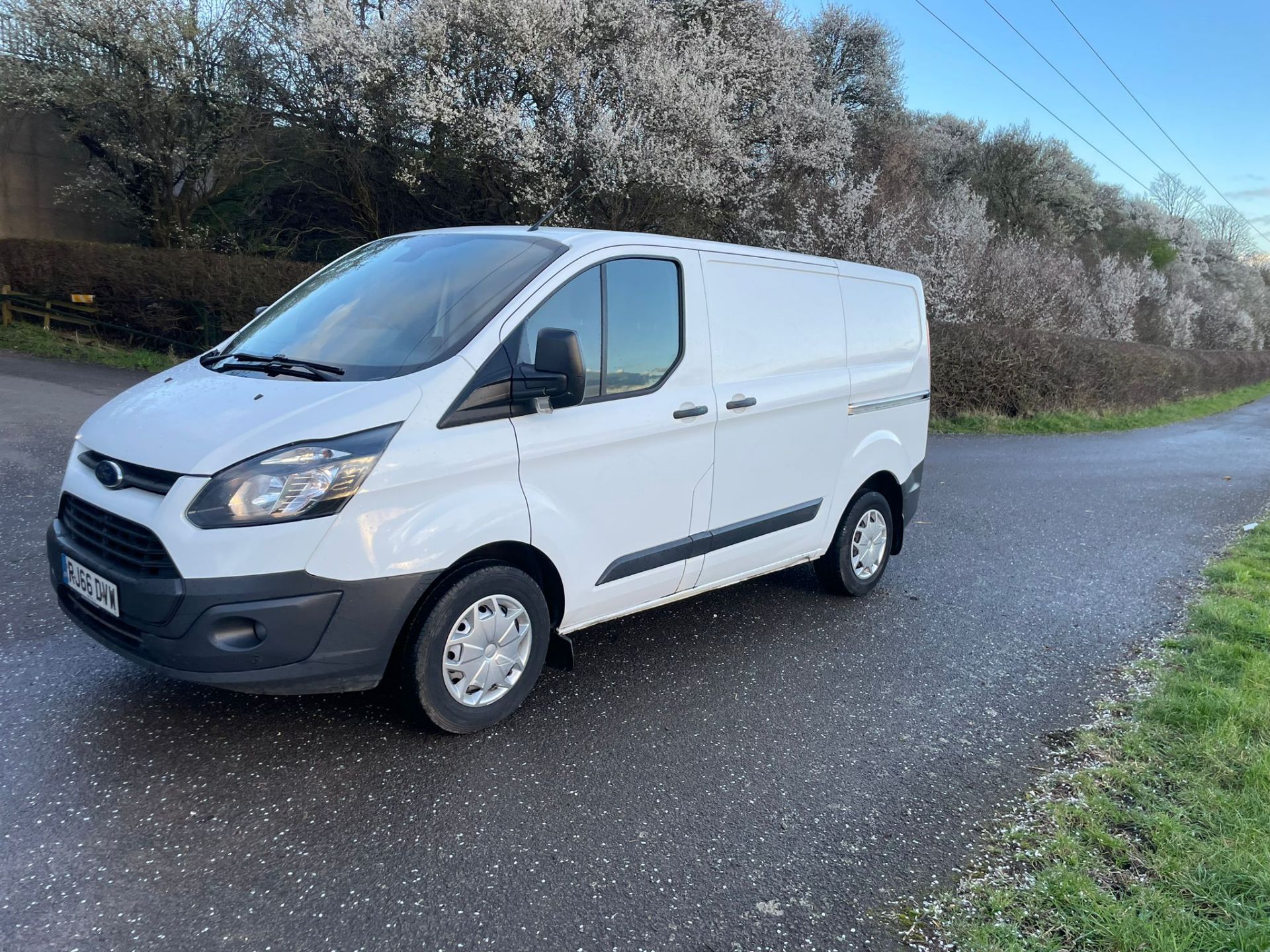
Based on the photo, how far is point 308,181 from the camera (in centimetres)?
1903

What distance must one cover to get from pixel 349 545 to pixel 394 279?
152cm

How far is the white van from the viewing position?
3.09 m

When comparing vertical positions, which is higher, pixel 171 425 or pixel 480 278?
pixel 480 278

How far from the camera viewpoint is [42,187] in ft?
65.7

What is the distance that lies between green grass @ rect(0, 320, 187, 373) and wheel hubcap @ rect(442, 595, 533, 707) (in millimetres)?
13274

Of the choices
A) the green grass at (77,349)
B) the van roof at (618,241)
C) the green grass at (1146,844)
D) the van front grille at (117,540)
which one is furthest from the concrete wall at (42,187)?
the green grass at (1146,844)

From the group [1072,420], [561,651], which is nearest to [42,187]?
[561,651]

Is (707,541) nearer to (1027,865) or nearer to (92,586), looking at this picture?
(1027,865)

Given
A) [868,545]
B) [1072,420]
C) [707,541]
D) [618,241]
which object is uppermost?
[618,241]

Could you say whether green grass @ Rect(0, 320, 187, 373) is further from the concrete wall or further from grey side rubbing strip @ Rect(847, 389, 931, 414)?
grey side rubbing strip @ Rect(847, 389, 931, 414)

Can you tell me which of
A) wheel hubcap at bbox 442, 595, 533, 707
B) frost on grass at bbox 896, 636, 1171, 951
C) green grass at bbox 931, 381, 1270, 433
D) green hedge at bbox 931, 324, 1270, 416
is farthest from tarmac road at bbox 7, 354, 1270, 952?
green hedge at bbox 931, 324, 1270, 416

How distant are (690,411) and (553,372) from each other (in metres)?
0.89

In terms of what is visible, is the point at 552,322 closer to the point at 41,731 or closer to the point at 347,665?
the point at 347,665

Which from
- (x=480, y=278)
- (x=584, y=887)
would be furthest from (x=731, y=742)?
(x=480, y=278)
